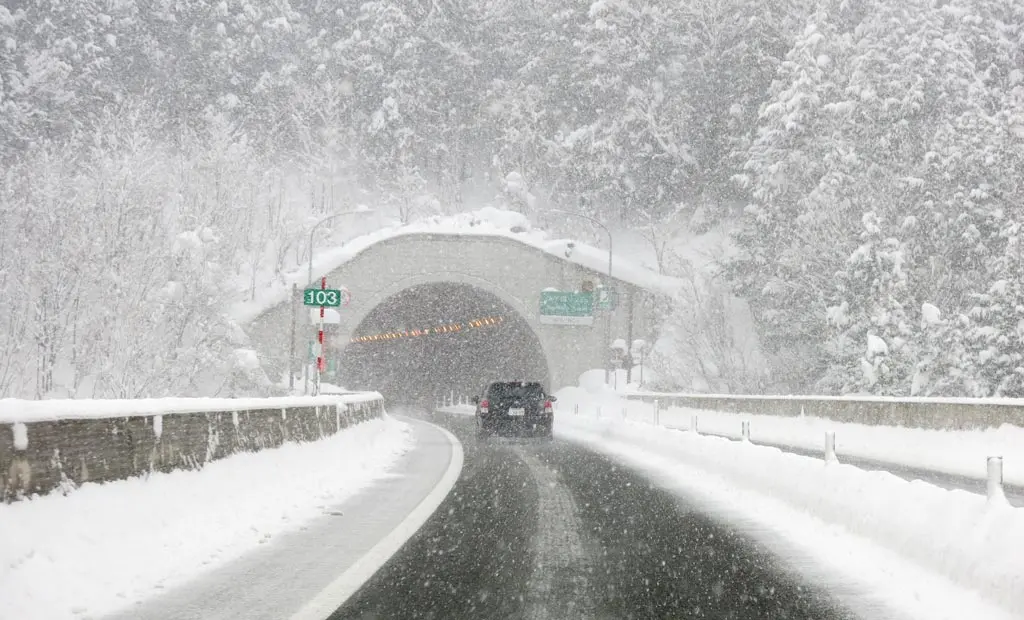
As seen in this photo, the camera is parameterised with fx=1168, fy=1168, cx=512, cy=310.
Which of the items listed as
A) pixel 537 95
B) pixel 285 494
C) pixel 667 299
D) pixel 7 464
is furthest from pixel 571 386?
pixel 7 464

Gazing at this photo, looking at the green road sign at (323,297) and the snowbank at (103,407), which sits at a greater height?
the green road sign at (323,297)

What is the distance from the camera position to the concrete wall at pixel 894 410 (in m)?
20.1

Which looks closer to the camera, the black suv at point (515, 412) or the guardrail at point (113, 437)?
the guardrail at point (113, 437)

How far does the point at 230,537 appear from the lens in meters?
9.70

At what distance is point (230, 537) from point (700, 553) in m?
3.90

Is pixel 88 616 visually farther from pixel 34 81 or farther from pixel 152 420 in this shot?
pixel 34 81

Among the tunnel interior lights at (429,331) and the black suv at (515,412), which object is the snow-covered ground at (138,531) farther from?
the tunnel interior lights at (429,331)

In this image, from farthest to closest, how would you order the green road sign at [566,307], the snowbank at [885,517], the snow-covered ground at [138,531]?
the green road sign at [566,307] → the snowbank at [885,517] → the snow-covered ground at [138,531]

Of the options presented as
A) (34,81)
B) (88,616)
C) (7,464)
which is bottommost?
(88,616)

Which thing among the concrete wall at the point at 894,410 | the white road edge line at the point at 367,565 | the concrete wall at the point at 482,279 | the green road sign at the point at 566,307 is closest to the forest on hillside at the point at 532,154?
the concrete wall at the point at 482,279

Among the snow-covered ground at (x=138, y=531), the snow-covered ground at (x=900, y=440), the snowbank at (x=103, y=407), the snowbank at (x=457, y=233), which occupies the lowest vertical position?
the snow-covered ground at (x=138, y=531)

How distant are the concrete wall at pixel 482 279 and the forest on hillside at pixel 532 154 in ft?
24.0

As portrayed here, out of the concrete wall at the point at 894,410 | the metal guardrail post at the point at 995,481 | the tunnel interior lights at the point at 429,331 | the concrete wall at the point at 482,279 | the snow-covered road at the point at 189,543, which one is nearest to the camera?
the snow-covered road at the point at 189,543

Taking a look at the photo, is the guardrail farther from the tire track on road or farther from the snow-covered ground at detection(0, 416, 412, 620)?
the tire track on road
